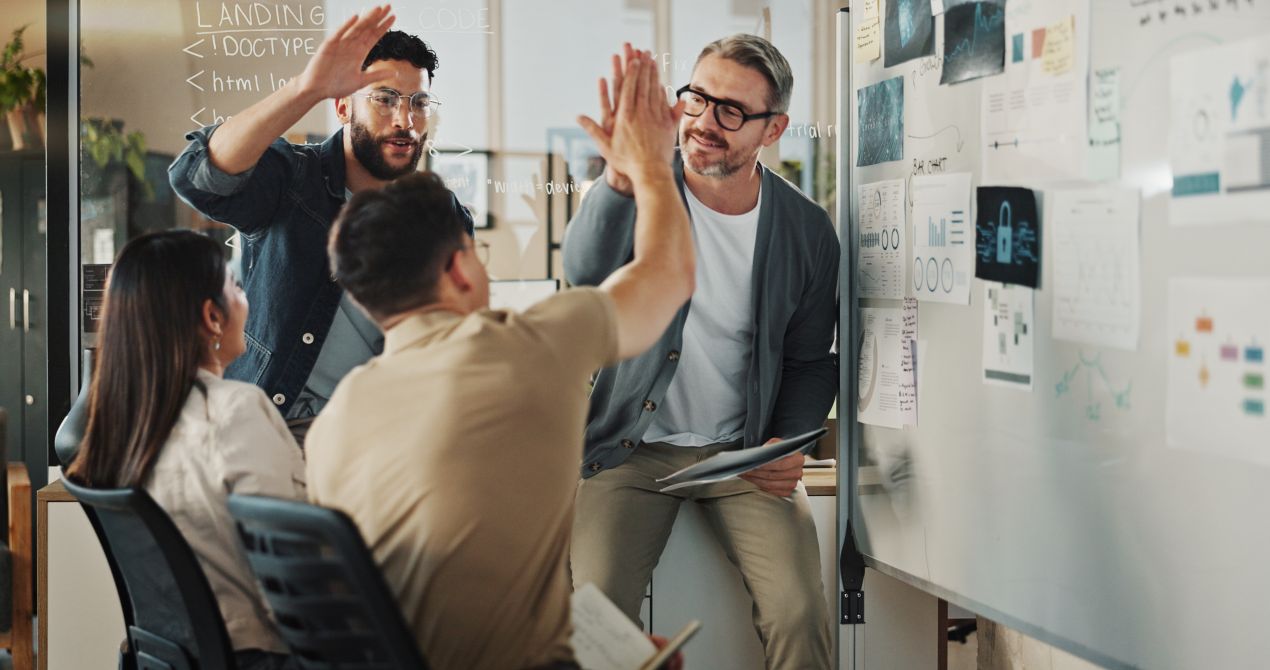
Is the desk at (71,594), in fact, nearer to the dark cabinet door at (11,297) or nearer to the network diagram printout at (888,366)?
the network diagram printout at (888,366)

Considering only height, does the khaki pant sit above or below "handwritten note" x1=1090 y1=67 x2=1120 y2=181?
below

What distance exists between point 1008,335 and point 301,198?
56.1 inches

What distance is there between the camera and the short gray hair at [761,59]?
2.41 metres

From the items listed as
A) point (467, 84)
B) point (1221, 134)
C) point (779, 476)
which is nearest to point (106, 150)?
point (467, 84)

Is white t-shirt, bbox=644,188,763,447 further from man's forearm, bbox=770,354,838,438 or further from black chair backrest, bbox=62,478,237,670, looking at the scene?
black chair backrest, bbox=62,478,237,670

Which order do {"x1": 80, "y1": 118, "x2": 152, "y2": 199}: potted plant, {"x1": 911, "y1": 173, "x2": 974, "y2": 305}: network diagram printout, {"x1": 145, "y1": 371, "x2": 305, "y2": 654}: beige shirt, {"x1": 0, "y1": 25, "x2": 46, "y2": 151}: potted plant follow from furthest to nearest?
{"x1": 0, "y1": 25, "x2": 46, "y2": 151}: potted plant < {"x1": 80, "y1": 118, "x2": 152, "y2": 199}: potted plant < {"x1": 911, "y1": 173, "x2": 974, "y2": 305}: network diagram printout < {"x1": 145, "y1": 371, "x2": 305, "y2": 654}: beige shirt

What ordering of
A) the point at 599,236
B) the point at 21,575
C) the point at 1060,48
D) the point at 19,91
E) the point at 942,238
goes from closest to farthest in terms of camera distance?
the point at 1060,48, the point at 942,238, the point at 599,236, the point at 21,575, the point at 19,91

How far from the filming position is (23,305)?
4.72 metres

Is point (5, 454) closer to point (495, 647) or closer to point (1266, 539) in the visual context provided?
point (495, 647)

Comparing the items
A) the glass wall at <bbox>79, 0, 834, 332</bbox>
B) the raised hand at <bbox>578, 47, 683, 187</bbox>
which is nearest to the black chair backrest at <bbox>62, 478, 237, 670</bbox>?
the raised hand at <bbox>578, 47, 683, 187</bbox>

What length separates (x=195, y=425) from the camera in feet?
5.16

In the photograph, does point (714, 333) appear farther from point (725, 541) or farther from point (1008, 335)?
point (1008, 335)

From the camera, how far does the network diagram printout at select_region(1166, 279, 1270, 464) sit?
4.71ft

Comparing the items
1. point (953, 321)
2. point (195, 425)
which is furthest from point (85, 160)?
point (953, 321)
